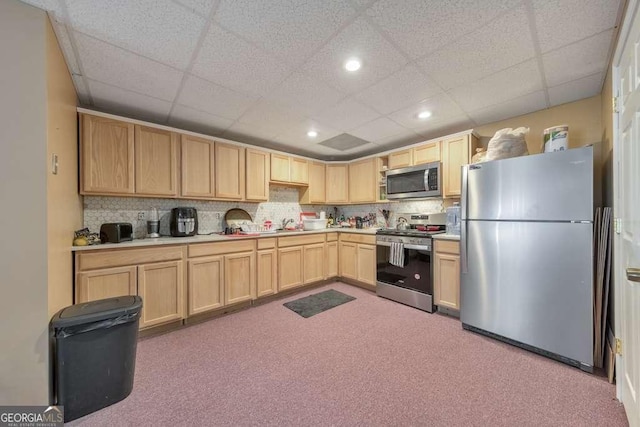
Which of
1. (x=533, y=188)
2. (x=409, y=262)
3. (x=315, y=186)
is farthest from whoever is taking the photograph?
(x=315, y=186)

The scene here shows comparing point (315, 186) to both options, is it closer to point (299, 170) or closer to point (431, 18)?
point (299, 170)

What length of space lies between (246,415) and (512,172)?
2.74 m

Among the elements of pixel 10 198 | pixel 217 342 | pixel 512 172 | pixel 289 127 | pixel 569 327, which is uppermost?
pixel 289 127

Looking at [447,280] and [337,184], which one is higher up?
[337,184]

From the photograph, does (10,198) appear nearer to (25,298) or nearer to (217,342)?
(25,298)

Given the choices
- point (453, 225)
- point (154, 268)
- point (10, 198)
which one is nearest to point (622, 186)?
point (453, 225)

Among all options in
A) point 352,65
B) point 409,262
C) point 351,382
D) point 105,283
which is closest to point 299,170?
point 409,262

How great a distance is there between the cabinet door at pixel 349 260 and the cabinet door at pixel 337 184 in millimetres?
891

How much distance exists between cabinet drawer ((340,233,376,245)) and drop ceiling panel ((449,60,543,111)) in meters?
2.01

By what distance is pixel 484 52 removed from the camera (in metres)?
1.70

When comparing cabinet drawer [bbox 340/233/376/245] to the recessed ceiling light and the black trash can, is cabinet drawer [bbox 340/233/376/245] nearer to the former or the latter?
the recessed ceiling light

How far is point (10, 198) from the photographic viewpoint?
125cm

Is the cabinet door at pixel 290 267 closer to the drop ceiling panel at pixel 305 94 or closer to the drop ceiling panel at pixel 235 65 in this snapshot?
the drop ceiling panel at pixel 305 94

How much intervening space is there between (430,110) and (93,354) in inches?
138
